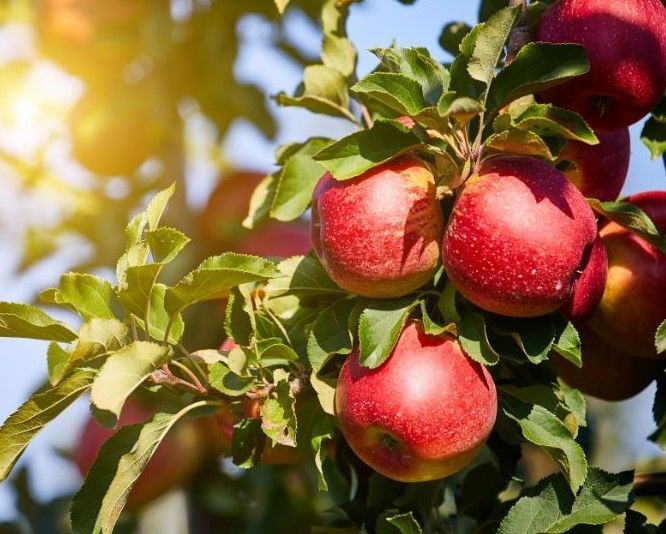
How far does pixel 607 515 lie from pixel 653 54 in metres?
0.64

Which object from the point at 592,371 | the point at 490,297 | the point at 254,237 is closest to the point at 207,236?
the point at 254,237

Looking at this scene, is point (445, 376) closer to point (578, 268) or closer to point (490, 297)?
point (490, 297)

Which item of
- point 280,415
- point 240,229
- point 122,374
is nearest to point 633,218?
point 280,415

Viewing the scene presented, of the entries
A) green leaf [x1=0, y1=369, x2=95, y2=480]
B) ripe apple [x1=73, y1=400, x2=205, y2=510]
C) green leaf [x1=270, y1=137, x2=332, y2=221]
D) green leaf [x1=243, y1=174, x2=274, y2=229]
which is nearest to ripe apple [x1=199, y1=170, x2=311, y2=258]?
ripe apple [x1=73, y1=400, x2=205, y2=510]

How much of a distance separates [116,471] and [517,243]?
0.61 meters

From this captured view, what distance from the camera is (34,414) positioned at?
3.87ft

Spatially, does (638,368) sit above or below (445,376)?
below

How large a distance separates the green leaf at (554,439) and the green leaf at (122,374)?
1.59 feet

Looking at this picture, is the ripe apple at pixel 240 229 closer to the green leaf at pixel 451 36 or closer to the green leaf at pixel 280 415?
the green leaf at pixel 451 36

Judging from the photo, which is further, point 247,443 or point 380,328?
point 247,443

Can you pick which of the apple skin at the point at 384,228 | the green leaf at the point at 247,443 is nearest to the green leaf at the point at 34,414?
the green leaf at the point at 247,443

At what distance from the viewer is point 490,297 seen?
3.90 feet

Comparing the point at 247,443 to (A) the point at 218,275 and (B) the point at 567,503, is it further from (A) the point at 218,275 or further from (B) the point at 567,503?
(B) the point at 567,503

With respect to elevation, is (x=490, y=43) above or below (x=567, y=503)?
above
